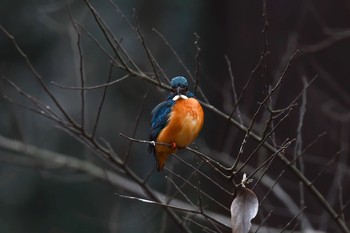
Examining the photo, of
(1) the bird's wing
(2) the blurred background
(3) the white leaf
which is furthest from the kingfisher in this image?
(2) the blurred background

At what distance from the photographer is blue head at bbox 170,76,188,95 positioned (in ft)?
→ 8.41

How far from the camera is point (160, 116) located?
291cm

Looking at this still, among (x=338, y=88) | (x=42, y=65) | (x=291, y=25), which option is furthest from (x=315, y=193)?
(x=42, y=65)

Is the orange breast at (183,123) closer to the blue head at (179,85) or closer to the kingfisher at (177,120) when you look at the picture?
the kingfisher at (177,120)

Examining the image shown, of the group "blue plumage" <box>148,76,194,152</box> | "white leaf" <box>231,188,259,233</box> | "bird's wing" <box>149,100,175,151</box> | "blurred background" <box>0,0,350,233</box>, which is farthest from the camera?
"blurred background" <box>0,0,350,233</box>

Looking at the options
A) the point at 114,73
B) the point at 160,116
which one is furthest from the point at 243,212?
the point at 114,73

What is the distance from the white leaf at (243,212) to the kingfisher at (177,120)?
0.31 metres

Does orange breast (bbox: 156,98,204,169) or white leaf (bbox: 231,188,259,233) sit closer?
white leaf (bbox: 231,188,259,233)

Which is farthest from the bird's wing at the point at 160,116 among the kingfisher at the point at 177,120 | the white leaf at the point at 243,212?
the white leaf at the point at 243,212

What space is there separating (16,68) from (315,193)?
22.2 ft

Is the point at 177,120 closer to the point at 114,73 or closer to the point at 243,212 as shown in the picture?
the point at 243,212

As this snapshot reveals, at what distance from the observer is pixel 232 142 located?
21.6ft

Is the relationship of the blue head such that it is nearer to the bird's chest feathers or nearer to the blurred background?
the bird's chest feathers

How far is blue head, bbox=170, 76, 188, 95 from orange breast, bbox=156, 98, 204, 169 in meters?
0.11
